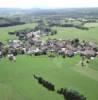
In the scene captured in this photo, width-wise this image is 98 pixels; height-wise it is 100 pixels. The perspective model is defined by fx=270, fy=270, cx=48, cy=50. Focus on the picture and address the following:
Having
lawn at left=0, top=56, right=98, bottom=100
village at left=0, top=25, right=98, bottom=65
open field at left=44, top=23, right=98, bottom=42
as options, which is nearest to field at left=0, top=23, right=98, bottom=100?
lawn at left=0, top=56, right=98, bottom=100

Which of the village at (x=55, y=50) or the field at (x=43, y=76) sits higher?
the field at (x=43, y=76)

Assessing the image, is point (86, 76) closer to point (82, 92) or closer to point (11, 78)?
point (82, 92)

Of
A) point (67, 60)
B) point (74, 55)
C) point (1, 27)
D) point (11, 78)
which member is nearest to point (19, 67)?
point (11, 78)

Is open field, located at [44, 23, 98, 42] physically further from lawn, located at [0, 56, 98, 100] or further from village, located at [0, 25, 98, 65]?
lawn, located at [0, 56, 98, 100]

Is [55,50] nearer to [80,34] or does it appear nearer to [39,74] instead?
[39,74]

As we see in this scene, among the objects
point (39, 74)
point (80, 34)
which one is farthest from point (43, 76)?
point (80, 34)

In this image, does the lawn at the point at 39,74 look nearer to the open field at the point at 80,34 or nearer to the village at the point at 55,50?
the village at the point at 55,50

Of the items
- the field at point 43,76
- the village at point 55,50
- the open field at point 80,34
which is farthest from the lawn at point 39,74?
the open field at point 80,34
